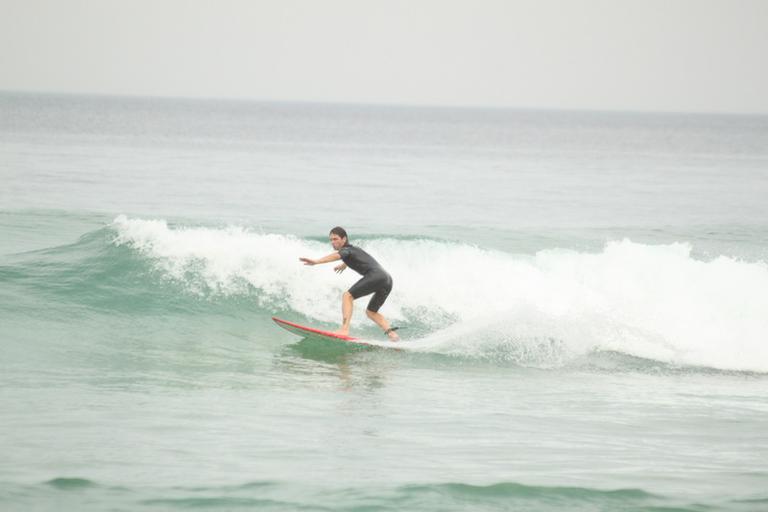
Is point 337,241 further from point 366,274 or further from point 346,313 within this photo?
point 346,313

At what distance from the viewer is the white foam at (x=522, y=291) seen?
12812 mm

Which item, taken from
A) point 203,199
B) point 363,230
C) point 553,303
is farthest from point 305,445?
point 203,199

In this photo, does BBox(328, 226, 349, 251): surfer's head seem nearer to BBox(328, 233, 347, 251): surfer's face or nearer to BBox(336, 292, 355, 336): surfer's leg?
BBox(328, 233, 347, 251): surfer's face

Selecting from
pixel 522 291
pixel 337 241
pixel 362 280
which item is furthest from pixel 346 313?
pixel 522 291

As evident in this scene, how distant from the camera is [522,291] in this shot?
55.1 feet

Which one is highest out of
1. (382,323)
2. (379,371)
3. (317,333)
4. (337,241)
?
(337,241)

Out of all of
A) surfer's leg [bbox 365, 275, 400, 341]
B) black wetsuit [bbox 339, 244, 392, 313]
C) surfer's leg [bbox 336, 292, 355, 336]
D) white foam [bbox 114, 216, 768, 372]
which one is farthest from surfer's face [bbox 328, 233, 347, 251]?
white foam [bbox 114, 216, 768, 372]

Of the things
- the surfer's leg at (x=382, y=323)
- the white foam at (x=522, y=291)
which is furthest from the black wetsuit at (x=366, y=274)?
the white foam at (x=522, y=291)

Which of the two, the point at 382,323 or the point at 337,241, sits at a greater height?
the point at 337,241

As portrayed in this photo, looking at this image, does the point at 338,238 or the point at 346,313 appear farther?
the point at 346,313

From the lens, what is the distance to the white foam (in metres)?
12.8

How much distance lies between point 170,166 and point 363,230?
23.2 metres

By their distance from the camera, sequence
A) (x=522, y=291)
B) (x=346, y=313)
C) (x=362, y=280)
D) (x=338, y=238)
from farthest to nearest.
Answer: (x=522, y=291) < (x=362, y=280) < (x=346, y=313) < (x=338, y=238)

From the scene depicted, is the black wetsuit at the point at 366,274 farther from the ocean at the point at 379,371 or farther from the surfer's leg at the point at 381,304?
the ocean at the point at 379,371
